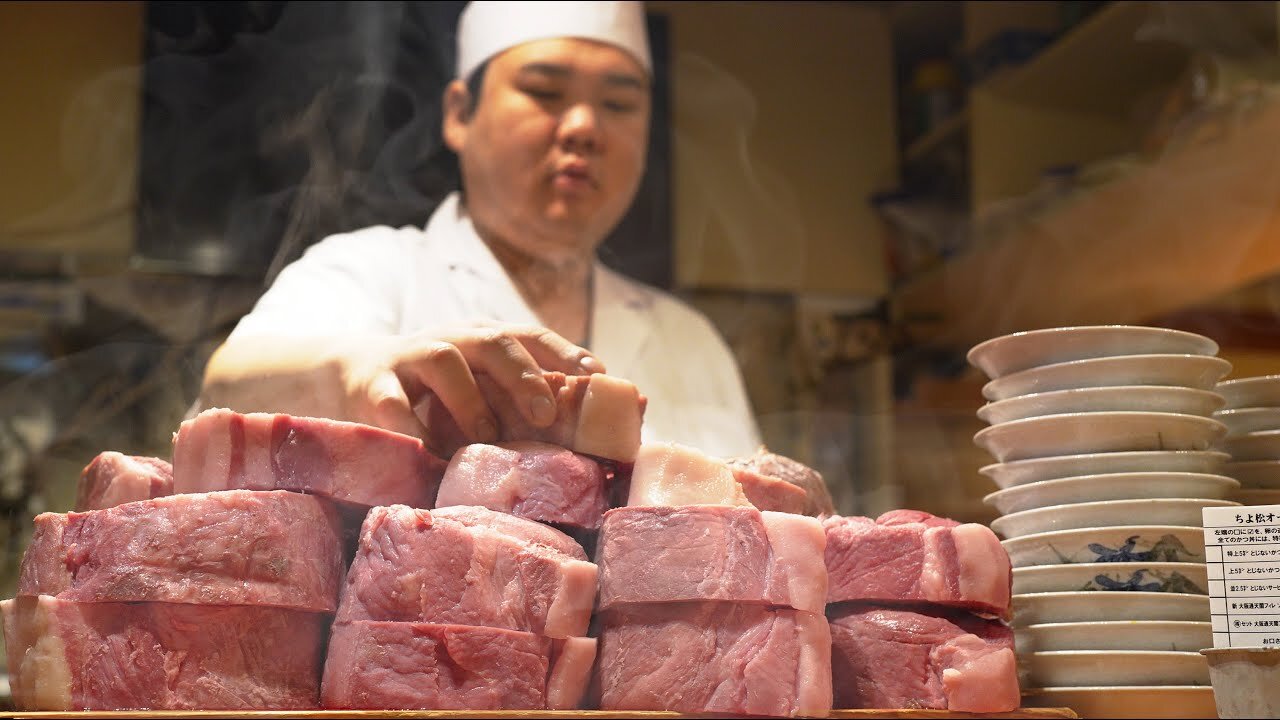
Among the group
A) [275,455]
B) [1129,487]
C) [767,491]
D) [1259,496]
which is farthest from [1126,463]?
[275,455]

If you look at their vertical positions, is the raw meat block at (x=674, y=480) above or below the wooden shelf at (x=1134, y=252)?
below

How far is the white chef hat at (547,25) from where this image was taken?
288 cm

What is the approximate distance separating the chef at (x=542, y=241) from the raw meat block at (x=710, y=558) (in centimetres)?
114

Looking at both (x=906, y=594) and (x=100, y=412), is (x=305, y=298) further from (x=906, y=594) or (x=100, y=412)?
(x=100, y=412)

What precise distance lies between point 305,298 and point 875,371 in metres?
2.46

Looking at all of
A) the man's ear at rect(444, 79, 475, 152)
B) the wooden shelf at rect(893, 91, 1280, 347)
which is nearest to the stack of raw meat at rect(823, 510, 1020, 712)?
the man's ear at rect(444, 79, 475, 152)

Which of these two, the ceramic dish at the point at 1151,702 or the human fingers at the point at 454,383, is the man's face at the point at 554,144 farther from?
the ceramic dish at the point at 1151,702

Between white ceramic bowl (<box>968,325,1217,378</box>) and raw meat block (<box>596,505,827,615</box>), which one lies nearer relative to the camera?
raw meat block (<box>596,505,827,615</box>)

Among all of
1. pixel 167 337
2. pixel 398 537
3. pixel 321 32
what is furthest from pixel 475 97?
pixel 398 537

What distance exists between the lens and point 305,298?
241 cm

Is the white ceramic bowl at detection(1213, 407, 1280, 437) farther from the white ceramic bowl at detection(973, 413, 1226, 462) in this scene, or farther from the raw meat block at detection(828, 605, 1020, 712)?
the raw meat block at detection(828, 605, 1020, 712)

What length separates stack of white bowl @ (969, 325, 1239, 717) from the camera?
160cm

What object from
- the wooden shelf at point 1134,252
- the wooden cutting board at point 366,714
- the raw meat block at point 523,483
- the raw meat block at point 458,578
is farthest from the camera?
the wooden shelf at point 1134,252

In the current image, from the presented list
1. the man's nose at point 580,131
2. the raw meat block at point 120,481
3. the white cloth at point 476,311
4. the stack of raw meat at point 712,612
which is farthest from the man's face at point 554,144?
the stack of raw meat at point 712,612
